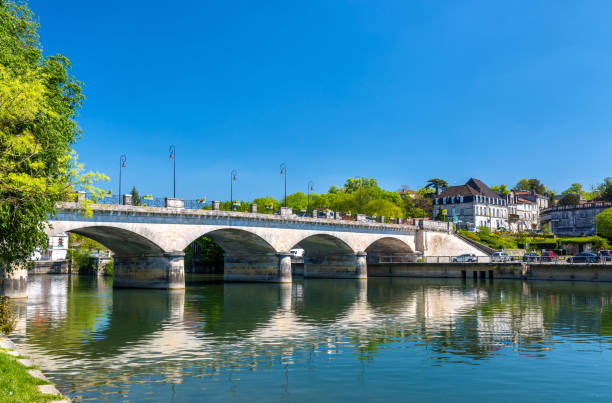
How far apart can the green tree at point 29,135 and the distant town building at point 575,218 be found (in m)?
121

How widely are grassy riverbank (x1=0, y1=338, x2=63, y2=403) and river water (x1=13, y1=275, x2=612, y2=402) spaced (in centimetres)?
158

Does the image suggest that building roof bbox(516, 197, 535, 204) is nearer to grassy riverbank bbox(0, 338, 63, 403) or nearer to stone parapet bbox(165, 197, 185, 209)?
stone parapet bbox(165, 197, 185, 209)

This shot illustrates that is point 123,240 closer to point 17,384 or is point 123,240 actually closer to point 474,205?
point 17,384

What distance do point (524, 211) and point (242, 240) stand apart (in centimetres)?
11642

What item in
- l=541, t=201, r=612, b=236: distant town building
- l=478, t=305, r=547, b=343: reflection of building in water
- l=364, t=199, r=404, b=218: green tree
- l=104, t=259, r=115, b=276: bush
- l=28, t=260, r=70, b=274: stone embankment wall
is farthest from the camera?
l=541, t=201, r=612, b=236: distant town building

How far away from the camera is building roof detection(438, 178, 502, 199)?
133750 mm

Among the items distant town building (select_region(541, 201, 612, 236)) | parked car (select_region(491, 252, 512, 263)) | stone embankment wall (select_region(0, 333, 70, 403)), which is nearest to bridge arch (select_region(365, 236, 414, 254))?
parked car (select_region(491, 252, 512, 263))

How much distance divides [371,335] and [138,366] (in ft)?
30.6

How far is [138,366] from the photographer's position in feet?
51.4

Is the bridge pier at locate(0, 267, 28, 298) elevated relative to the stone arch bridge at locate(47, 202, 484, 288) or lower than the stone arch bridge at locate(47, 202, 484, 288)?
lower

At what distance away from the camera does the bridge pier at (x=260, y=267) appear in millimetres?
55594

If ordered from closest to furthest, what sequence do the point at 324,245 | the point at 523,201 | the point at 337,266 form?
the point at 324,245 → the point at 337,266 → the point at 523,201

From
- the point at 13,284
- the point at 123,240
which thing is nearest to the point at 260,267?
the point at 123,240

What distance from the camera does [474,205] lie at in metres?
130
